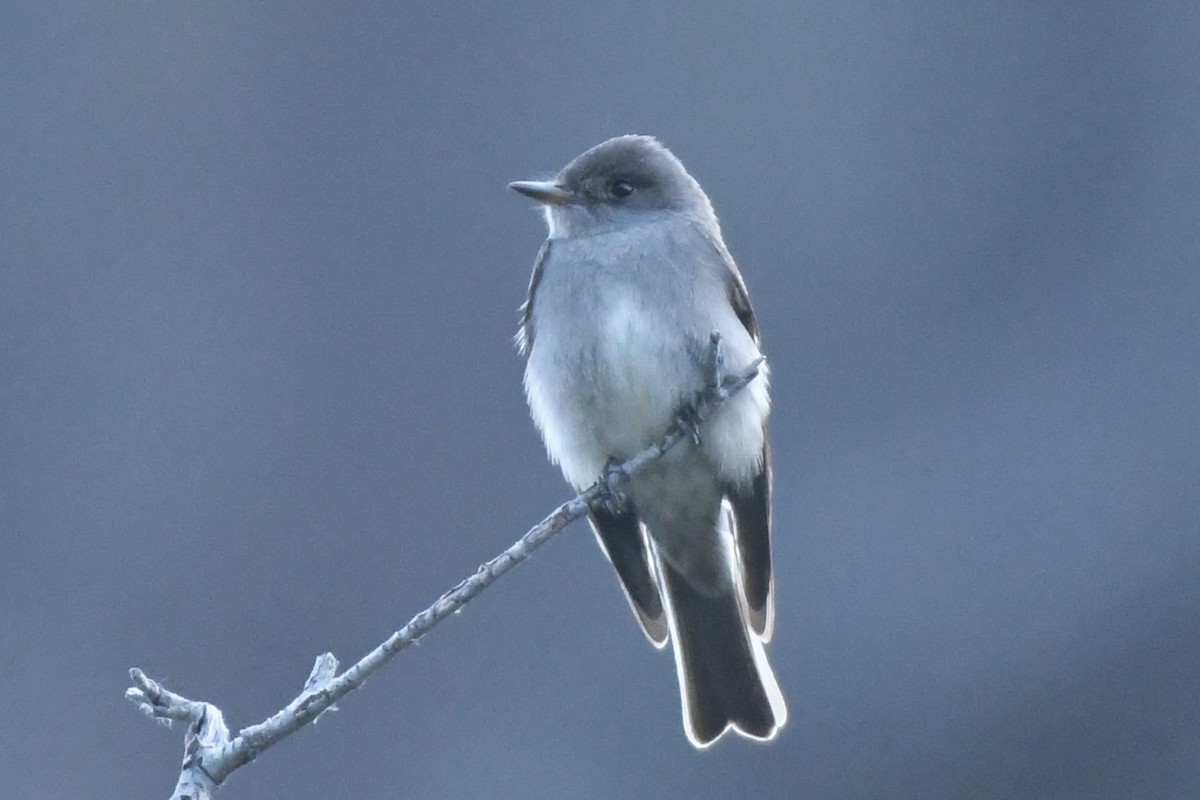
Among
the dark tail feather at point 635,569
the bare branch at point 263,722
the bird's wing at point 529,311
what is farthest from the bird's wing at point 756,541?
the bare branch at point 263,722

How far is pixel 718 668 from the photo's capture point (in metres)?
5.86

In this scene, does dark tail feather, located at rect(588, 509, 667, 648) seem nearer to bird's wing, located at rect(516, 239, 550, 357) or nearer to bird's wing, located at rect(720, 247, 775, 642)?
bird's wing, located at rect(720, 247, 775, 642)

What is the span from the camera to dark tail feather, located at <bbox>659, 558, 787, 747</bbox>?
5.77 m

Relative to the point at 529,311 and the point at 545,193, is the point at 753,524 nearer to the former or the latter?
the point at 529,311

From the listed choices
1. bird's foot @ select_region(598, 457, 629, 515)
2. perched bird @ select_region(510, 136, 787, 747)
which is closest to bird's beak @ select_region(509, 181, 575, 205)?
perched bird @ select_region(510, 136, 787, 747)

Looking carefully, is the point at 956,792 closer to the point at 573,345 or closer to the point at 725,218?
the point at 725,218

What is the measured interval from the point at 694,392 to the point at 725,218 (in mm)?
9473

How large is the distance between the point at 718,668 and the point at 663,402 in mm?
980

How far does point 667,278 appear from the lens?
18.0ft

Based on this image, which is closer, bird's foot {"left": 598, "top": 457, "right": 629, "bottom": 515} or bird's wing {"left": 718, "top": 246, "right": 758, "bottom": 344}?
bird's foot {"left": 598, "top": 457, "right": 629, "bottom": 515}

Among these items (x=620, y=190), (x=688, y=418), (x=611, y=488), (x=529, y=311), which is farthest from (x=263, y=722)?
(x=620, y=190)

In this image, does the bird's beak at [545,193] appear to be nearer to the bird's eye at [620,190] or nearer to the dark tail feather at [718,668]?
the bird's eye at [620,190]

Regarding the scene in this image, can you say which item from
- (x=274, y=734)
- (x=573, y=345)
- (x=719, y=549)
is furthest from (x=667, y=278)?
(x=274, y=734)

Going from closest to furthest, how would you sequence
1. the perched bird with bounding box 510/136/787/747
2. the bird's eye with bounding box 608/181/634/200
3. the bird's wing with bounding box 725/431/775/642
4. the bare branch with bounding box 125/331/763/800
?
the bare branch with bounding box 125/331/763/800, the perched bird with bounding box 510/136/787/747, the bird's wing with bounding box 725/431/775/642, the bird's eye with bounding box 608/181/634/200
